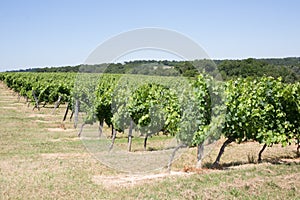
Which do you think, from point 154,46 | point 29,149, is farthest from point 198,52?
point 29,149

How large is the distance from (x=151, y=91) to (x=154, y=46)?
7235 mm

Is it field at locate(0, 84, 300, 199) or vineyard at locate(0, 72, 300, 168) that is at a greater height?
vineyard at locate(0, 72, 300, 168)

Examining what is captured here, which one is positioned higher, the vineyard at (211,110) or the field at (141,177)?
the vineyard at (211,110)

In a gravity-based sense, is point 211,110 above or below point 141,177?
above

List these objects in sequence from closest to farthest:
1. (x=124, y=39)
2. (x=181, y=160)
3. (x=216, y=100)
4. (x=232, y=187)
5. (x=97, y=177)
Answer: (x=232, y=187), (x=124, y=39), (x=97, y=177), (x=216, y=100), (x=181, y=160)

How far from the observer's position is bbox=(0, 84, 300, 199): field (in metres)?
9.89

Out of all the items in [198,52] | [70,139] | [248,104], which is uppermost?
[198,52]

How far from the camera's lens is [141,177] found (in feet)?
39.7

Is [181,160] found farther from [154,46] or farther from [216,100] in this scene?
[154,46]

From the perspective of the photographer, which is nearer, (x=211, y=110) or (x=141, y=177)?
(x=141, y=177)

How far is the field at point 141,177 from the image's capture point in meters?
9.89

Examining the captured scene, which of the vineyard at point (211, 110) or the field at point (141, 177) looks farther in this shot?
the vineyard at point (211, 110)

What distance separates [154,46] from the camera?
11172 millimetres

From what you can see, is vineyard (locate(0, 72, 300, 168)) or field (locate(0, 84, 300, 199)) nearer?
field (locate(0, 84, 300, 199))
